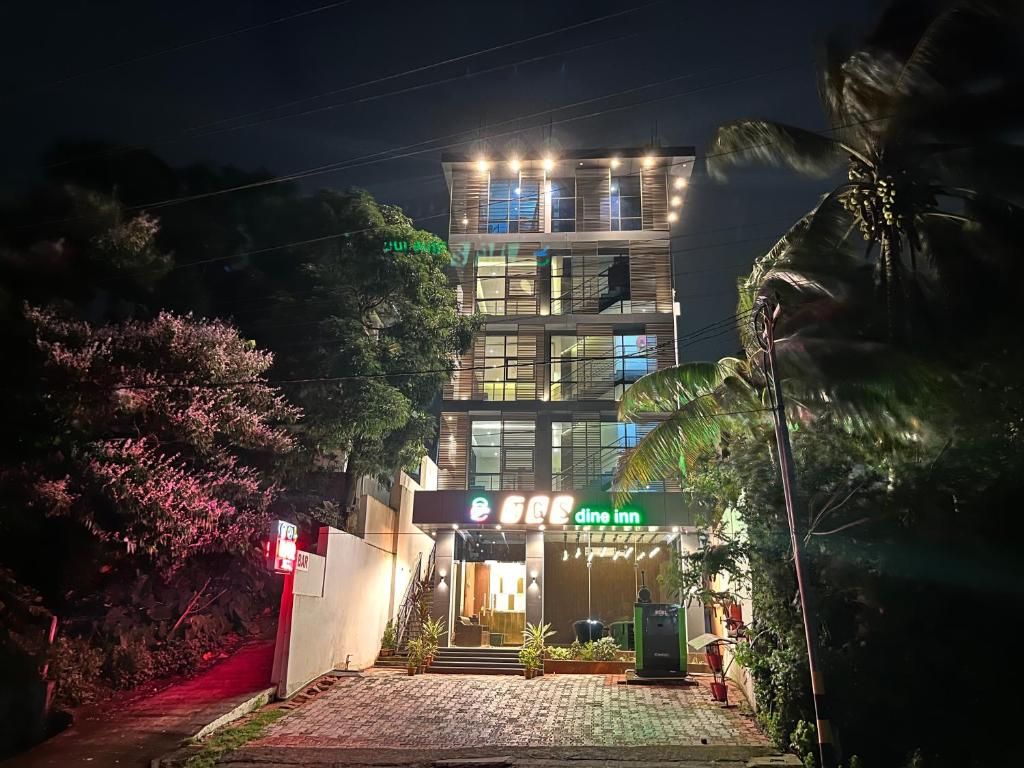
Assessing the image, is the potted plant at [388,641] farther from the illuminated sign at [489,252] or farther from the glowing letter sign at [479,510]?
the illuminated sign at [489,252]

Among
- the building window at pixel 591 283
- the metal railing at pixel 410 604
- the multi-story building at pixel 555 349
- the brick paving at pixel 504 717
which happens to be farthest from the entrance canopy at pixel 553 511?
the building window at pixel 591 283

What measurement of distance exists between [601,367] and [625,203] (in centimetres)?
658

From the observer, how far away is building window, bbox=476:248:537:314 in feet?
Result: 86.9

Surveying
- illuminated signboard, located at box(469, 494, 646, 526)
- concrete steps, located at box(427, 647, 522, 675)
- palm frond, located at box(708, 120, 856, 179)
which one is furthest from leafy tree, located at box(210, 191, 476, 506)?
palm frond, located at box(708, 120, 856, 179)

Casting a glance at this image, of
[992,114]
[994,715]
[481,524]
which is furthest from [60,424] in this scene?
[992,114]

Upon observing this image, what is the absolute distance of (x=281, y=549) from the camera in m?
13.0

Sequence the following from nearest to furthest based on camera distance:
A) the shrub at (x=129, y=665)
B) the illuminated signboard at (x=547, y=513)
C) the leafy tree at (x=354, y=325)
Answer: the shrub at (x=129, y=665), the leafy tree at (x=354, y=325), the illuminated signboard at (x=547, y=513)

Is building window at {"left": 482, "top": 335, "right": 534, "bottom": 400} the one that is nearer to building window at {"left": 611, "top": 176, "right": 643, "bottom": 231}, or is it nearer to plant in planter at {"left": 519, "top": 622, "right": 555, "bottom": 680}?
building window at {"left": 611, "top": 176, "right": 643, "bottom": 231}

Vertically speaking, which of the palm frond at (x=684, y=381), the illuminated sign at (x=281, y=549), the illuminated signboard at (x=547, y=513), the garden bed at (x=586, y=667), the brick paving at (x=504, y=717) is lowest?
the brick paving at (x=504, y=717)

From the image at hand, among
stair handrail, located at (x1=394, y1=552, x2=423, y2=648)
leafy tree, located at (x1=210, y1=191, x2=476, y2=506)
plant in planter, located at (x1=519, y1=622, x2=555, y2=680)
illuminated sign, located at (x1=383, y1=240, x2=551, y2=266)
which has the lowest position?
plant in planter, located at (x1=519, y1=622, x2=555, y2=680)

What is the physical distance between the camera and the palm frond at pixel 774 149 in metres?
12.4

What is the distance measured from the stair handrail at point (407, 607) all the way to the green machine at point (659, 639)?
7.38m

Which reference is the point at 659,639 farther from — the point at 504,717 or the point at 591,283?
the point at 591,283

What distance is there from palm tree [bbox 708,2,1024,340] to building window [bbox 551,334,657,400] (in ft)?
43.4
